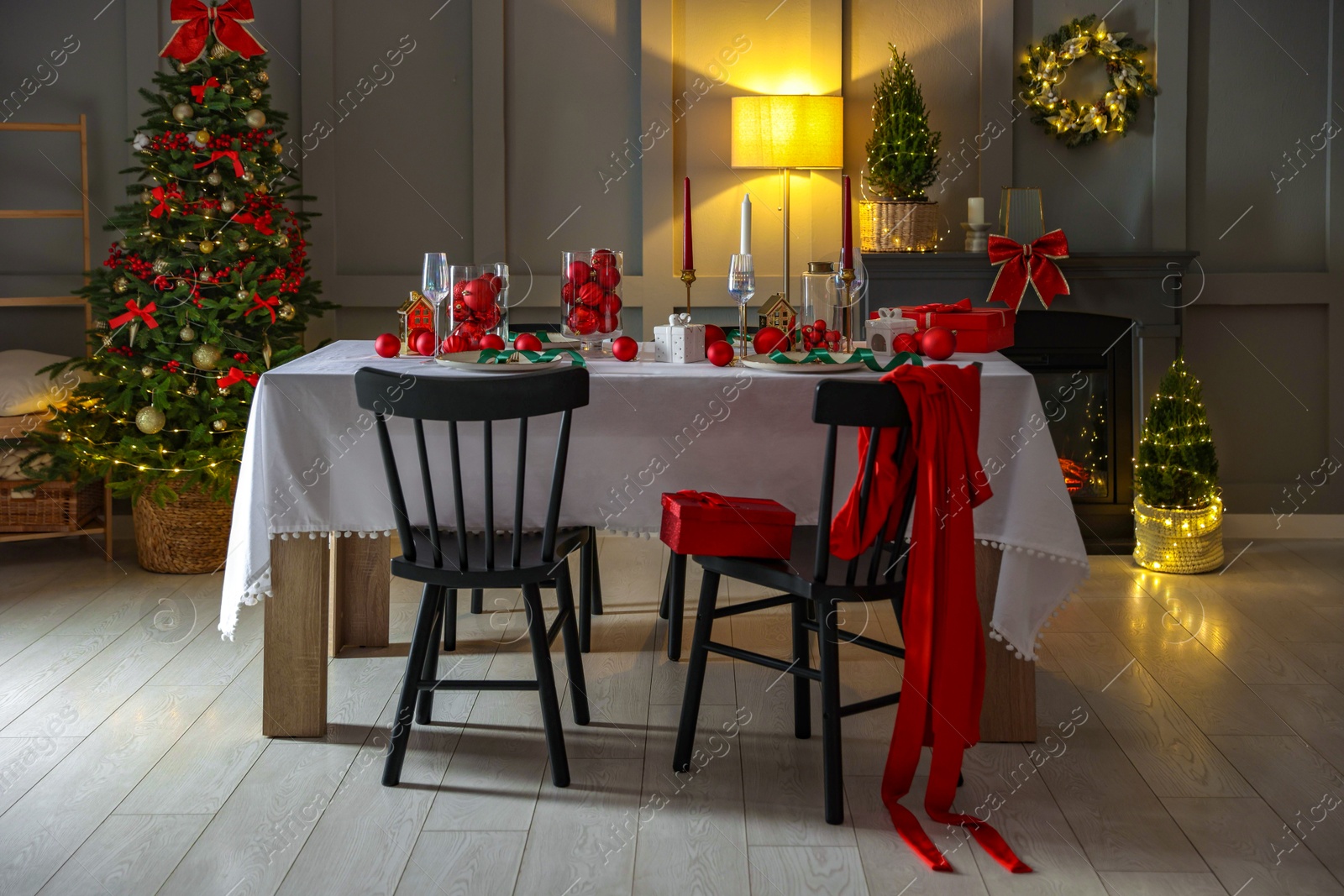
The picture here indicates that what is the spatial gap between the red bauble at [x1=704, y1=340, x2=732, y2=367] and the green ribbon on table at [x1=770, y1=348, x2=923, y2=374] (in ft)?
0.32

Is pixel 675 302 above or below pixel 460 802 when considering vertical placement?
above

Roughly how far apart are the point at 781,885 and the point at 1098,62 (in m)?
3.57

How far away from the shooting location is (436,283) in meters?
2.69

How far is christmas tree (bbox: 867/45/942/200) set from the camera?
166 inches

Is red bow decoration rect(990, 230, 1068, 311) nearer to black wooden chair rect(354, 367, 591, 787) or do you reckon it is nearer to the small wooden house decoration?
the small wooden house decoration

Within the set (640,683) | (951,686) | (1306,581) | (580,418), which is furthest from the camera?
(1306,581)

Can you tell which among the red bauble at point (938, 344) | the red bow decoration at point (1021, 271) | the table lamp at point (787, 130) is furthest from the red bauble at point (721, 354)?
the table lamp at point (787, 130)

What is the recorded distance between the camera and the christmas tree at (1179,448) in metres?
3.98

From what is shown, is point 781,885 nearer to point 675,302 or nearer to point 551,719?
point 551,719

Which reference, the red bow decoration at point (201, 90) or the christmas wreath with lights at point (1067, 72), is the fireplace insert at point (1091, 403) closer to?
the christmas wreath with lights at point (1067, 72)

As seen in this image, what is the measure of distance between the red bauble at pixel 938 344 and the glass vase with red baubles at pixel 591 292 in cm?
73

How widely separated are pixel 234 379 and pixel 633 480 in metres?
1.91

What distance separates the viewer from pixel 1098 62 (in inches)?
173

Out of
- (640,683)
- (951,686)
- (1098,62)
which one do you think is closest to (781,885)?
(951,686)
